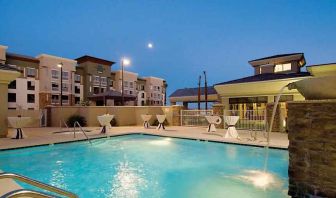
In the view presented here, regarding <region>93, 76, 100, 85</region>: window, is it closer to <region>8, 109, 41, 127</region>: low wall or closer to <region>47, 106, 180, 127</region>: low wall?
<region>8, 109, 41, 127</region>: low wall

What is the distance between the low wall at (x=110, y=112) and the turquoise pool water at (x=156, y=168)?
678 centimetres

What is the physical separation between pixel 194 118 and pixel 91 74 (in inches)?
1132

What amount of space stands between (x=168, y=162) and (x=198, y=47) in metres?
151

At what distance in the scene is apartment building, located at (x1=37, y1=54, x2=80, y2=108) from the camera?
33875 millimetres

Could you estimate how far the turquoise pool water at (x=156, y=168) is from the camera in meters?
4.98

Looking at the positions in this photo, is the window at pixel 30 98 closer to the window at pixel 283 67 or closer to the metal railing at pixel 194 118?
the metal railing at pixel 194 118

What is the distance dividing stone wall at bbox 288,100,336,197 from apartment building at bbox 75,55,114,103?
39.4 meters

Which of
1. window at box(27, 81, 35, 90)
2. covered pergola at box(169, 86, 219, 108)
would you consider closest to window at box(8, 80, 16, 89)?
window at box(27, 81, 35, 90)

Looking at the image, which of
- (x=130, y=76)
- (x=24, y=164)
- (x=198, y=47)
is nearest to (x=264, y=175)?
(x=24, y=164)

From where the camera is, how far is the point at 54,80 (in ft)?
115

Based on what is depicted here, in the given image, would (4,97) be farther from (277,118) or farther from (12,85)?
(12,85)

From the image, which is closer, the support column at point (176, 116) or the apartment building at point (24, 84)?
the support column at point (176, 116)

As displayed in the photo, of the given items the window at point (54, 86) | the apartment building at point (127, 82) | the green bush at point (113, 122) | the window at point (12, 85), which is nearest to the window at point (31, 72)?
the window at point (12, 85)

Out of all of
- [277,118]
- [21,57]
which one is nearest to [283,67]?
[277,118]
